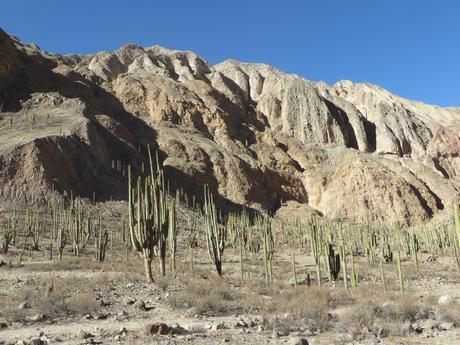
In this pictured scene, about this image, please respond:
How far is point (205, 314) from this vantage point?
10.2 m

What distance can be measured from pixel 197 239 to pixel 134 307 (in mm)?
22312

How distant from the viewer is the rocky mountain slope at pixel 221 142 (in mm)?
43750

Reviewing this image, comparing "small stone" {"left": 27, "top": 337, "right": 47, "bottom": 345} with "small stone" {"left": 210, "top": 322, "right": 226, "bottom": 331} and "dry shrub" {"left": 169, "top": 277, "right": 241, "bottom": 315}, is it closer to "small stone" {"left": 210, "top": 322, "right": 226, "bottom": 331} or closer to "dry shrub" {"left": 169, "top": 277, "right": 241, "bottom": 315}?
"small stone" {"left": 210, "top": 322, "right": 226, "bottom": 331}

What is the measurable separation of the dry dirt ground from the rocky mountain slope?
89.8ft

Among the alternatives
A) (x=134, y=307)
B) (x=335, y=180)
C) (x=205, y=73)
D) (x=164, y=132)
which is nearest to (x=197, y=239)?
(x=134, y=307)

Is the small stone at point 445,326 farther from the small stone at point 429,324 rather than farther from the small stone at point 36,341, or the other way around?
the small stone at point 36,341

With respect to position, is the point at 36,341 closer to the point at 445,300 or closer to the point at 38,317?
the point at 38,317

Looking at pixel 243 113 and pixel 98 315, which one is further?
pixel 243 113

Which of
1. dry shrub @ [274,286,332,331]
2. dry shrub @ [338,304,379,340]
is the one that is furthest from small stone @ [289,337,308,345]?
dry shrub @ [274,286,332,331]

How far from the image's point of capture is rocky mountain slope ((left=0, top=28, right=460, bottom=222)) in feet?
144

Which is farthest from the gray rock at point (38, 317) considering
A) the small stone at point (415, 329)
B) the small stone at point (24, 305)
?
the small stone at point (415, 329)

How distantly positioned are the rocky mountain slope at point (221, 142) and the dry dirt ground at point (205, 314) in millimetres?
27363

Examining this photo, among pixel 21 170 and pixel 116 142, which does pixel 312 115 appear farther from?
pixel 21 170

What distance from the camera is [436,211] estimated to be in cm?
6116
